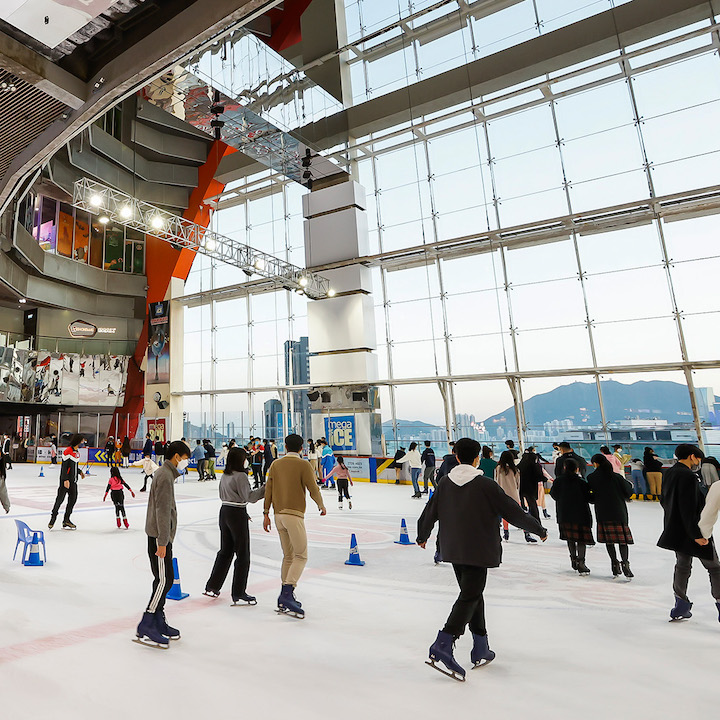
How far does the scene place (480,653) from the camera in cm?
316

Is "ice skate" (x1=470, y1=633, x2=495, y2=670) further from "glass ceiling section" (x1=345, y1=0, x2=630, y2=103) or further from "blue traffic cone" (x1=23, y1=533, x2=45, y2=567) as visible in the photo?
"glass ceiling section" (x1=345, y1=0, x2=630, y2=103)

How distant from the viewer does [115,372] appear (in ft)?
82.7

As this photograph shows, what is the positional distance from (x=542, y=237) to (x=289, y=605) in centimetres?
1506

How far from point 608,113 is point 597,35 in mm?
2338

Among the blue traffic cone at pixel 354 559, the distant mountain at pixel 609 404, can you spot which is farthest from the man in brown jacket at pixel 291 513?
the distant mountain at pixel 609 404

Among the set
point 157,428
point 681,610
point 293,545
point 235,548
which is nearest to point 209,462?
point 157,428

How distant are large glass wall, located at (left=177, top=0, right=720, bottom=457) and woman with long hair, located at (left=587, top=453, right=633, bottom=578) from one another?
28.3ft

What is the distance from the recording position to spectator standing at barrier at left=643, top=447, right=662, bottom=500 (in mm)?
11605

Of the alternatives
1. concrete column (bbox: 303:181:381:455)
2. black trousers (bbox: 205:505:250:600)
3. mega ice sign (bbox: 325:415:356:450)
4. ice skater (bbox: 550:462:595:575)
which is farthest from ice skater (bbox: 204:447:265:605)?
mega ice sign (bbox: 325:415:356:450)

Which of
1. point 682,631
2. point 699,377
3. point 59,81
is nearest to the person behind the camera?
point 59,81

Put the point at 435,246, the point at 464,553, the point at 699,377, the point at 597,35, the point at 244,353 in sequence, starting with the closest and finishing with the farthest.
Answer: the point at 464,553
the point at 699,377
the point at 597,35
the point at 435,246
the point at 244,353

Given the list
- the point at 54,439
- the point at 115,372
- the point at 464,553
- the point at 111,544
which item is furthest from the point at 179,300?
the point at 464,553

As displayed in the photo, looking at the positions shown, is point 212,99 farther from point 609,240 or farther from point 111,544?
point 609,240

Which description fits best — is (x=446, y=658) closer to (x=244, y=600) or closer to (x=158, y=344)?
(x=244, y=600)
